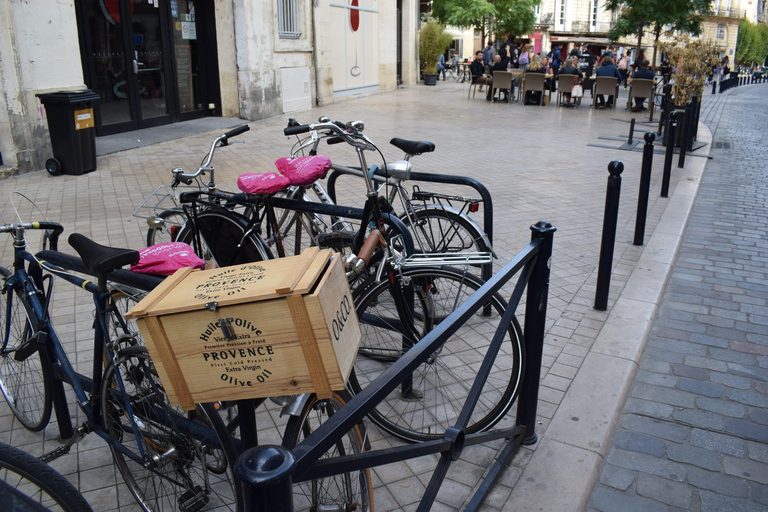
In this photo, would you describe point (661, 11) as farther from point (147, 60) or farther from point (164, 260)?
point (164, 260)

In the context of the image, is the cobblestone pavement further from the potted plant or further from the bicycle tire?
the potted plant

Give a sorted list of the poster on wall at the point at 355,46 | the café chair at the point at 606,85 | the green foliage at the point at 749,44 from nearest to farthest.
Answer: the café chair at the point at 606,85 → the poster on wall at the point at 355,46 → the green foliage at the point at 749,44

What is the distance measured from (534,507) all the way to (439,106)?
1623cm

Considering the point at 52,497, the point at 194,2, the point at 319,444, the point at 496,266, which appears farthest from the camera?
the point at 194,2

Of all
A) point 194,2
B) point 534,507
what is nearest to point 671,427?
point 534,507

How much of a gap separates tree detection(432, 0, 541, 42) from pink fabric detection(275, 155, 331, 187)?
2678cm

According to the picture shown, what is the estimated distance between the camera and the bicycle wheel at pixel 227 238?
394 cm

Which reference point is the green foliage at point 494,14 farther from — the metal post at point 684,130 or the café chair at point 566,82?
the metal post at point 684,130

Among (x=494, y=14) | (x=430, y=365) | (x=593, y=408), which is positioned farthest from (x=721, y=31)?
(x=430, y=365)

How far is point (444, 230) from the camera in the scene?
4527 mm

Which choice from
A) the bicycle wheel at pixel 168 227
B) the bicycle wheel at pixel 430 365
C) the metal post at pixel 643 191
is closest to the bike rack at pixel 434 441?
the bicycle wheel at pixel 430 365

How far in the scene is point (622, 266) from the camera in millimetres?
5660

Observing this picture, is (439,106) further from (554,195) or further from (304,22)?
(554,195)

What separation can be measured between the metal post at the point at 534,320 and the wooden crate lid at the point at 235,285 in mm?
1130
